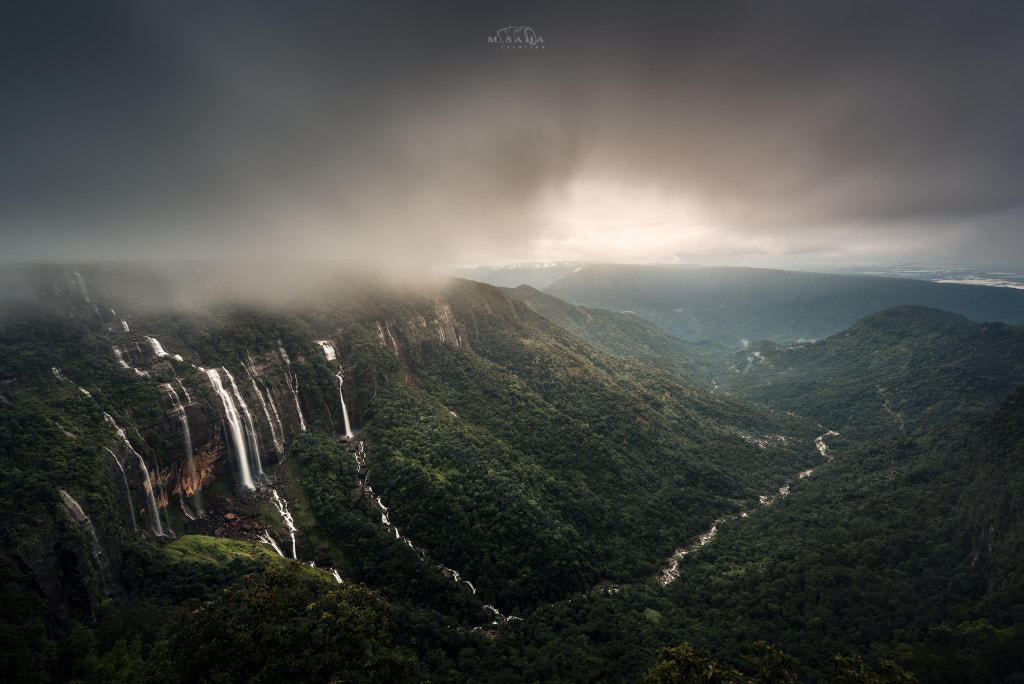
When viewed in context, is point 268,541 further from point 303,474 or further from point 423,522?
point 423,522

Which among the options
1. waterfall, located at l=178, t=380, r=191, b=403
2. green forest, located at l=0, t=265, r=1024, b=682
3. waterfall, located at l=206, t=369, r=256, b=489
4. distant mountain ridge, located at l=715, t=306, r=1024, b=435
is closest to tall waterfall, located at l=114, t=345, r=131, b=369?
green forest, located at l=0, t=265, r=1024, b=682

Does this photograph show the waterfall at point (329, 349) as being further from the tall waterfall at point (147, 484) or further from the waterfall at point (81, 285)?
the waterfall at point (81, 285)

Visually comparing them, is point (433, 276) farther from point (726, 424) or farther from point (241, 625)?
point (241, 625)

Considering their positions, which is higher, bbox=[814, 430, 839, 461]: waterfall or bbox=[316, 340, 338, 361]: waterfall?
bbox=[316, 340, 338, 361]: waterfall

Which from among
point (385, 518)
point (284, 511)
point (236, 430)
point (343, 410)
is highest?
point (236, 430)

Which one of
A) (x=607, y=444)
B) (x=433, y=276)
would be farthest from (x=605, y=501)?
(x=433, y=276)

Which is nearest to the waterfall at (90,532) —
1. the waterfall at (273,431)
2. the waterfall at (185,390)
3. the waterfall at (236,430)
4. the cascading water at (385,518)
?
the waterfall at (236,430)

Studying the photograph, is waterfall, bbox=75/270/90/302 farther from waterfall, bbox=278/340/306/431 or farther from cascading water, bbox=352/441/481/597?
cascading water, bbox=352/441/481/597

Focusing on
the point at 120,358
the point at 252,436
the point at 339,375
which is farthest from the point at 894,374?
the point at 120,358
